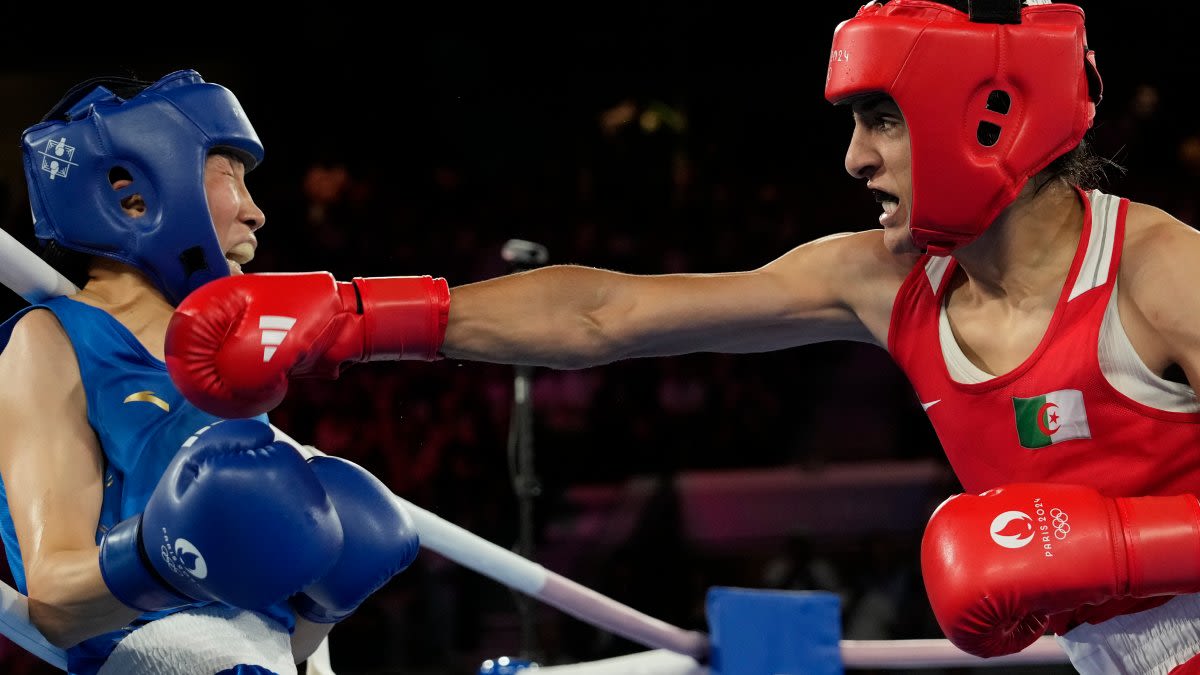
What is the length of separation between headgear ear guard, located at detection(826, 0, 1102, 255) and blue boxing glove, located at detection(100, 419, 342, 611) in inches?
38.6

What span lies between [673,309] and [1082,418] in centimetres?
62

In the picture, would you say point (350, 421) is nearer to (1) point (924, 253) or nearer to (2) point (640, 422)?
(2) point (640, 422)

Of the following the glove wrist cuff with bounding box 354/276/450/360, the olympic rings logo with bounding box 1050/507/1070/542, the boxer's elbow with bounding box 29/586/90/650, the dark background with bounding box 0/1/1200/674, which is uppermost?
the glove wrist cuff with bounding box 354/276/450/360

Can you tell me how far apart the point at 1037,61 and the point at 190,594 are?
55.3 inches

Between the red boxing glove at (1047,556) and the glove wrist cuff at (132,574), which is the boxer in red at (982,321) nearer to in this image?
the red boxing glove at (1047,556)

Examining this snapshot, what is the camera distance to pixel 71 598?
64.2 inches

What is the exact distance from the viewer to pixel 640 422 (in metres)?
5.88

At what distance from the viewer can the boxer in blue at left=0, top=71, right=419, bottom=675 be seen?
1.55 metres

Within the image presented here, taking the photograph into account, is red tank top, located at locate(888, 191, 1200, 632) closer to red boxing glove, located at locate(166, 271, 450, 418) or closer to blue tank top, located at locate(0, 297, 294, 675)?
red boxing glove, located at locate(166, 271, 450, 418)

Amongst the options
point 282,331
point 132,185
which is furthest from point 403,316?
point 132,185

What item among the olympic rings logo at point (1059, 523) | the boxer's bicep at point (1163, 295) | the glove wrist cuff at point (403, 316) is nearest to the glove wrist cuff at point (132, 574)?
the glove wrist cuff at point (403, 316)

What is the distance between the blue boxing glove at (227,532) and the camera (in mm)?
1524

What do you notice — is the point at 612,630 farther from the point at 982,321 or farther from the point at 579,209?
the point at 579,209

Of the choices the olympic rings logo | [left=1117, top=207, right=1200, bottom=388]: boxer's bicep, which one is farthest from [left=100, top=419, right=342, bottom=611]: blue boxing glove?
[left=1117, top=207, right=1200, bottom=388]: boxer's bicep
